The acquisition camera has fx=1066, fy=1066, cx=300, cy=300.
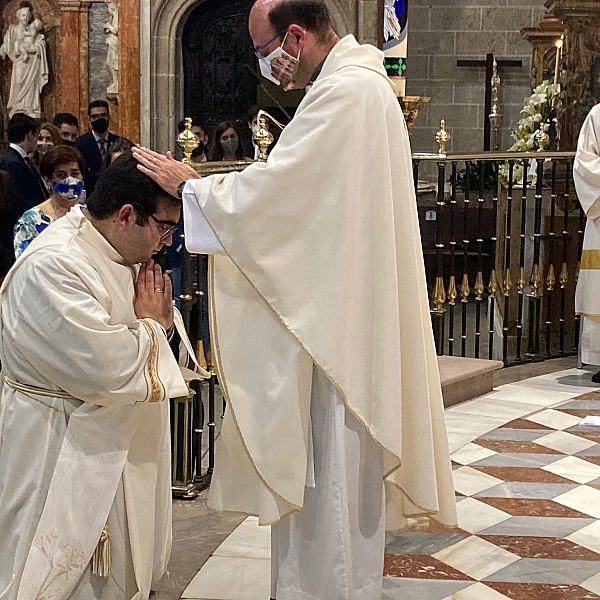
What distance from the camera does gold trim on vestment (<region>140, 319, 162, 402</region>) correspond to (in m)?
2.88

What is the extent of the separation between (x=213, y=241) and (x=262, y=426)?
528 millimetres

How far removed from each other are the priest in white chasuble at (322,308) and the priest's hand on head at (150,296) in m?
0.15

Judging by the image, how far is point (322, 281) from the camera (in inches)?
113

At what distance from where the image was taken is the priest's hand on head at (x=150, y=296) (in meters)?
3.02

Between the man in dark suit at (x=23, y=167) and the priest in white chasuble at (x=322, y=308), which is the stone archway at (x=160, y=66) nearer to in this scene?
the man in dark suit at (x=23, y=167)

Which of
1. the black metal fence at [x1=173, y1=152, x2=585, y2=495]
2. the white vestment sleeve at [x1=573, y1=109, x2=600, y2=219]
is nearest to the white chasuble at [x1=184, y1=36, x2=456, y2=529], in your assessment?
the black metal fence at [x1=173, y1=152, x2=585, y2=495]

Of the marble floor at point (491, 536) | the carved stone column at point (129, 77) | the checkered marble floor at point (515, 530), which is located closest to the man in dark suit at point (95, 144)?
the carved stone column at point (129, 77)

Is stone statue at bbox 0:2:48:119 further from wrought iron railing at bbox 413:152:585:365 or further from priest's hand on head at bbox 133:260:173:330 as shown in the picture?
priest's hand on head at bbox 133:260:173:330

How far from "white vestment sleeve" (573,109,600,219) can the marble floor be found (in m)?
1.53

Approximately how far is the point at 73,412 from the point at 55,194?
2.04 metres

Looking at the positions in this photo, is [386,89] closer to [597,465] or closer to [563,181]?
[597,465]

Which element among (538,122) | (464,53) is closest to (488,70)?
(464,53)

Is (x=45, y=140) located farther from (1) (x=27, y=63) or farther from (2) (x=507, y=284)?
(1) (x=27, y=63)

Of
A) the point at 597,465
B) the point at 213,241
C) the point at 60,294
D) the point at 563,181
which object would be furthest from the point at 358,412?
the point at 563,181
